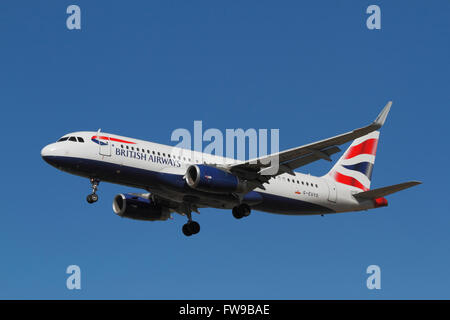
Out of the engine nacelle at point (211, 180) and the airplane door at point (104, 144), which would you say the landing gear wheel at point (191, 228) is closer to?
the engine nacelle at point (211, 180)

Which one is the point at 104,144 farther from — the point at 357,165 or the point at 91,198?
the point at 357,165

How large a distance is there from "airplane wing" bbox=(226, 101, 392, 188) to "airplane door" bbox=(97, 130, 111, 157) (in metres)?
6.88

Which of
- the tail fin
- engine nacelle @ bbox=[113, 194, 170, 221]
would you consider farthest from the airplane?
Result: the tail fin

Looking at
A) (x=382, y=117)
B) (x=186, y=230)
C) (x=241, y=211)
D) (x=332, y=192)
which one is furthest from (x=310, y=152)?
(x=186, y=230)

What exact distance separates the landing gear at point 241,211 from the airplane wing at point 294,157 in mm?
1600

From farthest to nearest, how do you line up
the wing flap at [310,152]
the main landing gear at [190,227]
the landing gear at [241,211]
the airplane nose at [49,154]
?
1. the main landing gear at [190,227]
2. the landing gear at [241,211]
3. the airplane nose at [49,154]
4. the wing flap at [310,152]

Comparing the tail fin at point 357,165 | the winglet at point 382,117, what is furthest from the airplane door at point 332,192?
the winglet at point 382,117

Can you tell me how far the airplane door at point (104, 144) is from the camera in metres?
40.7

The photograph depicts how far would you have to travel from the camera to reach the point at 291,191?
4659 centimetres

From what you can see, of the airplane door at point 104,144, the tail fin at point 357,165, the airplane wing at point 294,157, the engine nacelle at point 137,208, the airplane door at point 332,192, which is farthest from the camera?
the tail fin at point 357,165

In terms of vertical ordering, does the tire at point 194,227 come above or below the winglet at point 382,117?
below

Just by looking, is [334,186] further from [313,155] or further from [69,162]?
[69,162]

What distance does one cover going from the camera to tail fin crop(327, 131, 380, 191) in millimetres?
50656

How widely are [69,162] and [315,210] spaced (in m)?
16.5
